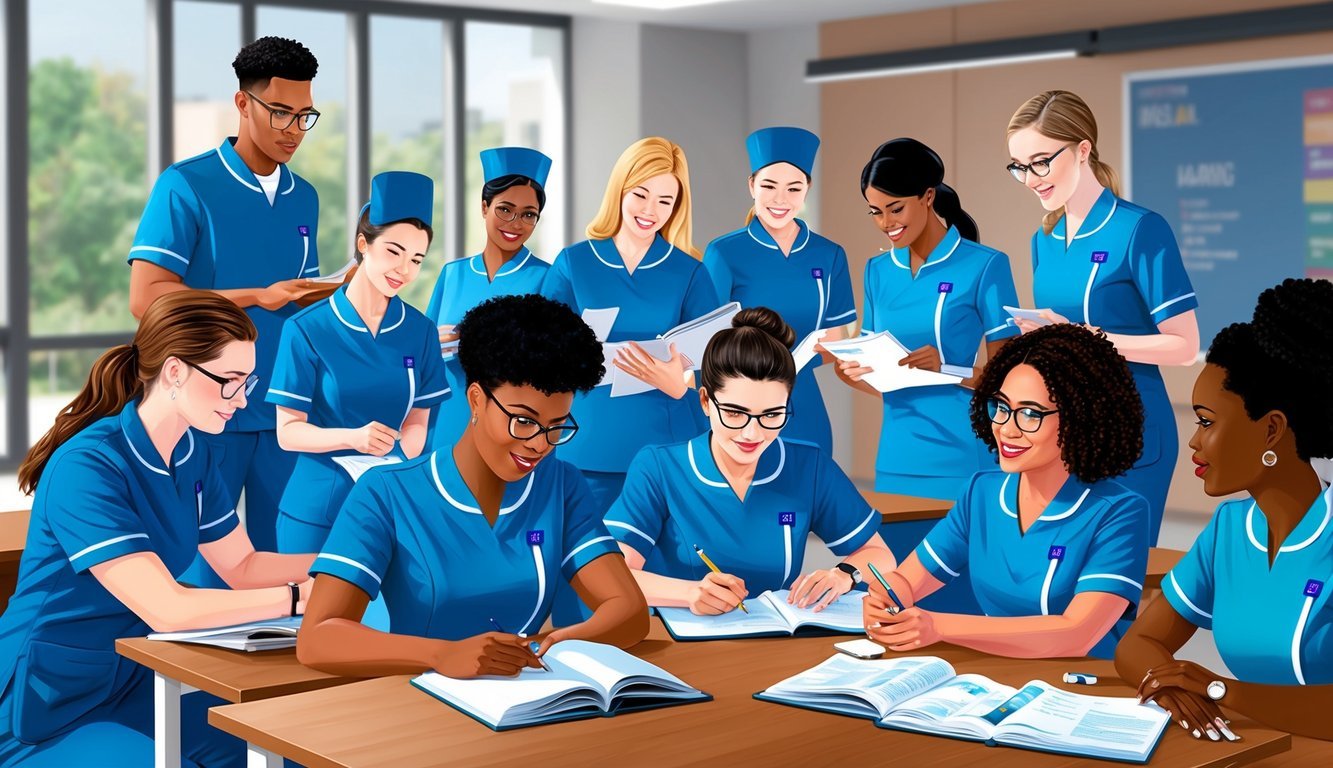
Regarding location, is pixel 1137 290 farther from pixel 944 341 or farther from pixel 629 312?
pixel 629 312

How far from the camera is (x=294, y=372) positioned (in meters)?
3.69

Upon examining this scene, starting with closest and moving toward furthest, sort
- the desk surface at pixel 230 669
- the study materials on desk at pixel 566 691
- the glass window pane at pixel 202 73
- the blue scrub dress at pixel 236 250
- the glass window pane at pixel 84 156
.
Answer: the study materials on desk at pixel 566 691 < the desk surface at pixel 230 669 < the blue scrub dress at pixel 236 250 < the glass window pane at pixel 84 156 < the glass window pane at pixel 202 73

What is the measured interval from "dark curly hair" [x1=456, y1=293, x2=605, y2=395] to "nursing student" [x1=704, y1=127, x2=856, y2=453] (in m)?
2.05

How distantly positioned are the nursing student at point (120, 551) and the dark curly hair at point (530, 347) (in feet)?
1.50

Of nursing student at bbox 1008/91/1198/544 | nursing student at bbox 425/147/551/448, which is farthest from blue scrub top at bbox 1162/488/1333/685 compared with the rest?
nursing student at bbox 425/147/551/448

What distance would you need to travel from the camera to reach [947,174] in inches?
359

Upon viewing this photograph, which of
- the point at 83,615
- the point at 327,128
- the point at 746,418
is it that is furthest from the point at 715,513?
the point at 327,128

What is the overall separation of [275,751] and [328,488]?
1.74 m

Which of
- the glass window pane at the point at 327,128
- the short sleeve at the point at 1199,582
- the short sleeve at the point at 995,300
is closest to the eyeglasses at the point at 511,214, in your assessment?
the short sleeve at the point at 995,300

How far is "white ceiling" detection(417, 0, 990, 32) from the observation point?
8781 mm

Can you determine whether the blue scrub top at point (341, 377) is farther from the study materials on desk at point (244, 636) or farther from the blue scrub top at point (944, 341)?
the blue scrub top at point (944, 341)

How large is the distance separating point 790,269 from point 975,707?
2596mm

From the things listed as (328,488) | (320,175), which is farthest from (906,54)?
(328,488)

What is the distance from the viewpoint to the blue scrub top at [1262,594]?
83.3 inches
